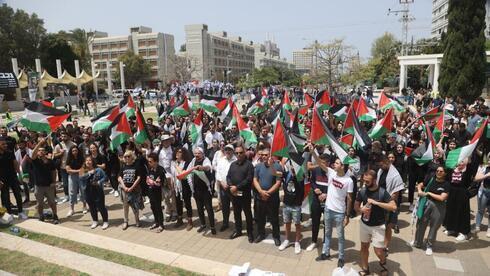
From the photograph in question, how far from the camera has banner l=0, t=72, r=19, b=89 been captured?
3859 cm

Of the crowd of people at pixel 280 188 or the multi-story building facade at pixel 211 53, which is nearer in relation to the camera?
the crowd of people at pixel 280 188

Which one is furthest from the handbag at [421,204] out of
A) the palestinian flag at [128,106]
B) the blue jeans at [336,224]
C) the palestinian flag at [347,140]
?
the palestinian flag at [128,106]

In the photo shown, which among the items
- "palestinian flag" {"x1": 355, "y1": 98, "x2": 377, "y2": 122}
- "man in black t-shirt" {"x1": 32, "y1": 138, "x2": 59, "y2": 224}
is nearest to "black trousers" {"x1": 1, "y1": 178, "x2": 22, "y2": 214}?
"man in black t-shirt" {"x1": 32, "y1": 138, "x2": 59, "y2": 224}

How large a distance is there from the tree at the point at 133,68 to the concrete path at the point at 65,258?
78384 mm

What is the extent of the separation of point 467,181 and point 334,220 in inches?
120

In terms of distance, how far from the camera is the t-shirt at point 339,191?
5883mm

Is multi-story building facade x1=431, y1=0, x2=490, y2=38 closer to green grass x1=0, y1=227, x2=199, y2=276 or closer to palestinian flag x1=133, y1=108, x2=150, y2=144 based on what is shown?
palestinian flag x1=133, y1=108, x2=150, y2=144

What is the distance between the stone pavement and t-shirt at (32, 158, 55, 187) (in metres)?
1.10

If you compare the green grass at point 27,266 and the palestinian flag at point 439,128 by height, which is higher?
the palestinian flag at point 439,128

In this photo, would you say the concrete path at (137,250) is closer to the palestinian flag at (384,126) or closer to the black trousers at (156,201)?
the black trousers at (156,201)

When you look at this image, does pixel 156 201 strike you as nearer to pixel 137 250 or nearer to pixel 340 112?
pixel 137 250

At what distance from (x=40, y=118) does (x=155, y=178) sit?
399 cm

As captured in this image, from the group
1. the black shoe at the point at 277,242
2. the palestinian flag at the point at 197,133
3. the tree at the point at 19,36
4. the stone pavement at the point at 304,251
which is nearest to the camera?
the stone pavement at the point at 304,251

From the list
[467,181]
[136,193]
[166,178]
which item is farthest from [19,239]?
[467,181]
